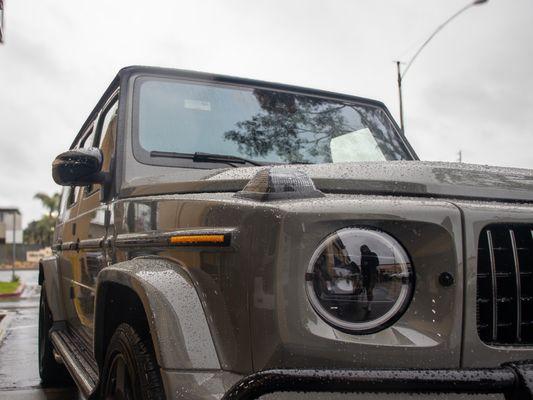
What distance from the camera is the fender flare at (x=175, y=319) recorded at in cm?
178

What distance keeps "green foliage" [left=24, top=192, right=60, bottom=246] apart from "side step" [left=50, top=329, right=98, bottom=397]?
51.4 m

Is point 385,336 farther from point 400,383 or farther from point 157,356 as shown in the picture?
point 157,356

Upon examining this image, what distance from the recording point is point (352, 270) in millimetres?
1642

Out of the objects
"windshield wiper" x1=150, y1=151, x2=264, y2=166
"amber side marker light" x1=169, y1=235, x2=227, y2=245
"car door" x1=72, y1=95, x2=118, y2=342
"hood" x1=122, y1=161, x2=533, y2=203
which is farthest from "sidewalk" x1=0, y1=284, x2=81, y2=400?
"hood" x1=122, y1=161, x2=533, y2=203

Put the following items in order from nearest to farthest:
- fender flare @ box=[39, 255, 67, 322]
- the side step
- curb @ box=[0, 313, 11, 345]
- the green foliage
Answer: the side step < fender flare @ box=[39, 255, 67, 322] < curb @ box=[0, 313, 11, 345] < the green foliage

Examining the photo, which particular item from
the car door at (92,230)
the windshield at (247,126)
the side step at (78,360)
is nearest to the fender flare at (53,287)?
the side step at (78,360)

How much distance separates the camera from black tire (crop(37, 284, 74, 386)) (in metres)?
5.14

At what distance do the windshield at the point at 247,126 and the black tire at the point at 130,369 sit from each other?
94cm

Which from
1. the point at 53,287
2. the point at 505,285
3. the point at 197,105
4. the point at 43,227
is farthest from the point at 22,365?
the point at 43,227

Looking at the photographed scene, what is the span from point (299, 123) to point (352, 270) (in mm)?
1805

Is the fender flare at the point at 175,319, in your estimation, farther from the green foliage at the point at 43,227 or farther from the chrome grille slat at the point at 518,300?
the green foliage at the point at 43,227

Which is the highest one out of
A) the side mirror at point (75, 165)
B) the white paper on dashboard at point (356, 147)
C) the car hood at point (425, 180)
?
the white paper on dashboard at point (356, 147)

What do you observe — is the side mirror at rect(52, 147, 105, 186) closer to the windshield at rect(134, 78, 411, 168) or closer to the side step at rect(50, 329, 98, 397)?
the windshield at rect(134, 78, 411, 168)

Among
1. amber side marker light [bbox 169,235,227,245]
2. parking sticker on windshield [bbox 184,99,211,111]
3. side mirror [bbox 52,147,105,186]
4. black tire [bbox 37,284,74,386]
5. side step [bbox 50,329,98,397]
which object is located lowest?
black tire [bbox 37,284,74,386]
